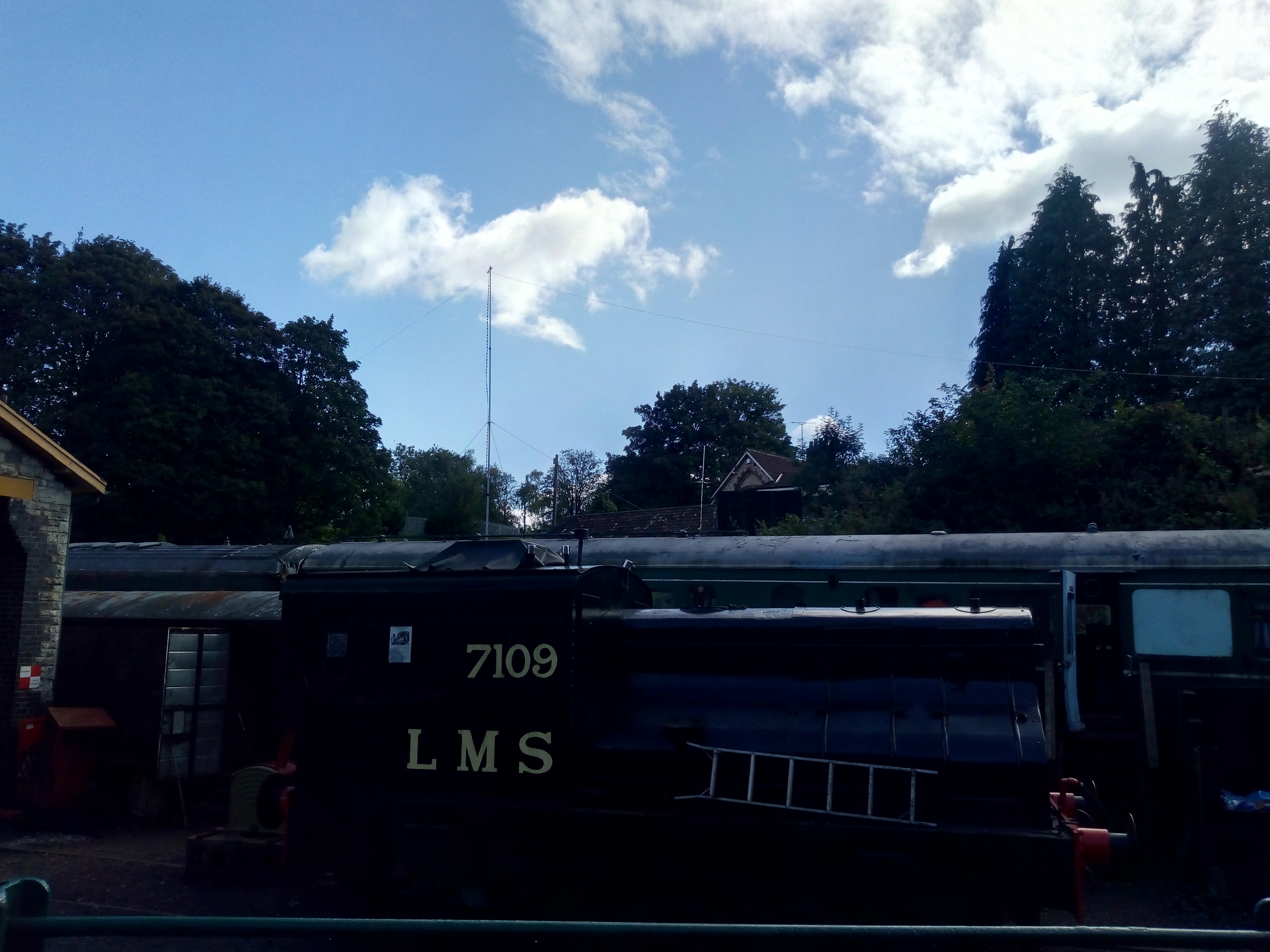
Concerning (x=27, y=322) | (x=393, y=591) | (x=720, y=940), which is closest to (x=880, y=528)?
(x=393, y=591)

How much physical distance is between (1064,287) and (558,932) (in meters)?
34.8

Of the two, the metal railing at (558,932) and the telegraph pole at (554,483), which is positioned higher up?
the telegraph pole at (554,483)

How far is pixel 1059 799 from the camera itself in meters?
5.43

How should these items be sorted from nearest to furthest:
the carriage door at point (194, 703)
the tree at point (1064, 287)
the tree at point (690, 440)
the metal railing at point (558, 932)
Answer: the metal railing at point (558, 932)
the carriage door at point (194, 703)
the tree at point (1064, 287)
the tree at point (690, 440)

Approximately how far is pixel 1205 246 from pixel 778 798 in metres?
28.5

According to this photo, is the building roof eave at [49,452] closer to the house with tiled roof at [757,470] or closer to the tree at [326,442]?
the tree at [326,442]

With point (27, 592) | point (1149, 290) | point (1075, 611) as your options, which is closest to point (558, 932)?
point (1075, 611)

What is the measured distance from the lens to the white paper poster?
19.9 feet

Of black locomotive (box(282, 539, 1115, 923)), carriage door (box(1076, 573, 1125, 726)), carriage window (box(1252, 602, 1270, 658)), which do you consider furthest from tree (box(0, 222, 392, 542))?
carriage window (box(1252, 602, 1270, 658))

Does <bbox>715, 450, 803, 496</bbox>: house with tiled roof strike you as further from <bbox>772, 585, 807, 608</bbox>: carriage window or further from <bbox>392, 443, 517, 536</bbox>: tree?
<bbox>772, 585, 807, 608</bbox>: carriage window

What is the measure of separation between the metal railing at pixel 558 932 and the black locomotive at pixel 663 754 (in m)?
3.21

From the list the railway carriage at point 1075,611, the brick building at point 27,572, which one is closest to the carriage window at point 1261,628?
the railway carriage at point 1075,611

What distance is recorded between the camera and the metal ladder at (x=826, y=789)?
5.14m

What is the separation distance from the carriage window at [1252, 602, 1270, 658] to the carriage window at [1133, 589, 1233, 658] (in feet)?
0.70
